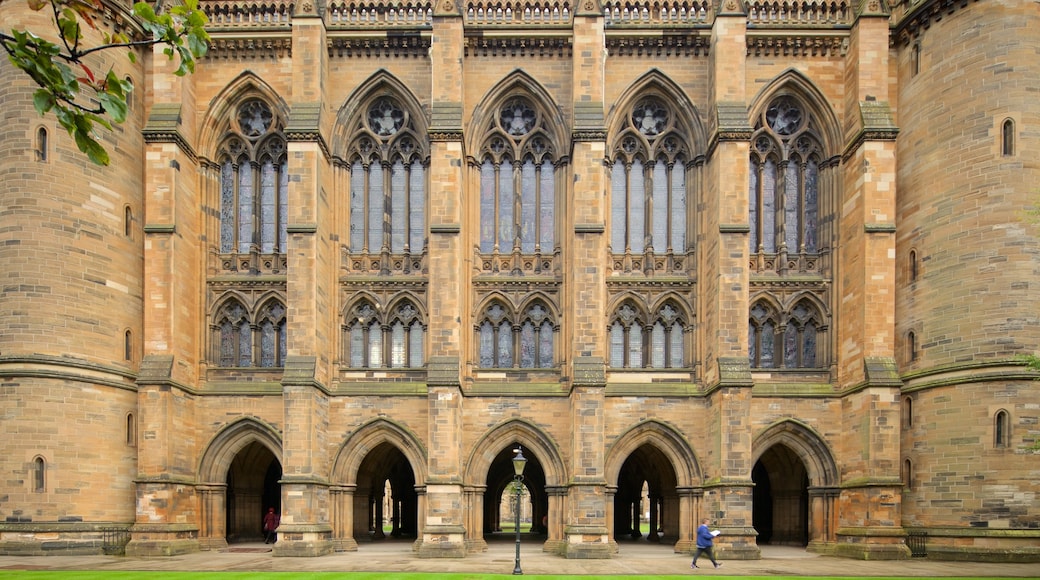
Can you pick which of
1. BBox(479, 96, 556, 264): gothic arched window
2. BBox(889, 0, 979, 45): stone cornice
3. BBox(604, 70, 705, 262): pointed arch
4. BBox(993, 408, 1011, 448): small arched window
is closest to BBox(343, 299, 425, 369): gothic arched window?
BBox(479, 96, 556, 264): gothic arched window

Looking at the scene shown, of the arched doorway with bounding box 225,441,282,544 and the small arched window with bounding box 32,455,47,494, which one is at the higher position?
the small arched window with bounding box 32,455,47,494

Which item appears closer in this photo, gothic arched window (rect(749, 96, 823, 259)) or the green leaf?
the green leaf

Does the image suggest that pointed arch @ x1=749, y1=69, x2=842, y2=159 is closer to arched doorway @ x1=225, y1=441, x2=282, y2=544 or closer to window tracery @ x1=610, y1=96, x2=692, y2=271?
window tracery @ x1=610, y1=96, x2=692, y2=271

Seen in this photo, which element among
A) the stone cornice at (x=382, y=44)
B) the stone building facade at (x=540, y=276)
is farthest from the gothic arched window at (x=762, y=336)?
the stone cornice at (x=382, y=44)

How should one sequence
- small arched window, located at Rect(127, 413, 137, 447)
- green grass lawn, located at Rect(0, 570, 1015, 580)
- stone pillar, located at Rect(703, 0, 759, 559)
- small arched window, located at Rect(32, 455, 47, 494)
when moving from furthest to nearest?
small arched window, located at Rect(127, 413, 137, 447), stone pillar, located at Rect(703, 0, 759, 559), small arched window, located at Rect(32, 455, 47, 494), green grass lawn, located at Rect(0, 570, 1015, 580)

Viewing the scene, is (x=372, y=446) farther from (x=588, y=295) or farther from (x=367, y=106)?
(x=367, y=106)

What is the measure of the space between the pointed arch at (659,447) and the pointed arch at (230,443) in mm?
10510

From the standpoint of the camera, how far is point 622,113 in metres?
26.7

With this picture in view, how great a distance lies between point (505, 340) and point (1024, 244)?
15460 millimetres

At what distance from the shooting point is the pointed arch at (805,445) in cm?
2461

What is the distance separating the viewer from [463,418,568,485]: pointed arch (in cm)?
2478

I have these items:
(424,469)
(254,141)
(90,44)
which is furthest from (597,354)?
(90,44)

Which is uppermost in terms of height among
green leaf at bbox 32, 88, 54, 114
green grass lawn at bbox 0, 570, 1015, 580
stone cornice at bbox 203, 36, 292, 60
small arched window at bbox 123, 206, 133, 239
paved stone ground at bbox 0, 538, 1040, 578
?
stone cornice at bbox 203, 36, 292, 60

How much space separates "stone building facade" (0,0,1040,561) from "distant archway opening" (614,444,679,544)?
50cm
